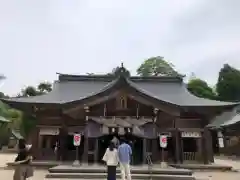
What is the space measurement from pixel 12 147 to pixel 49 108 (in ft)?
102

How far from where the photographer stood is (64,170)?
50.2ft

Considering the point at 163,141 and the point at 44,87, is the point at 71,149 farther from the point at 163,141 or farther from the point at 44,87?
the point at 44,87

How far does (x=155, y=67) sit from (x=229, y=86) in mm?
15228

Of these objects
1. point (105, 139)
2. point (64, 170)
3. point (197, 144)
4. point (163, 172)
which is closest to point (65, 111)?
point (105, 139)

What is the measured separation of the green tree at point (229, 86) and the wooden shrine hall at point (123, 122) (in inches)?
1403

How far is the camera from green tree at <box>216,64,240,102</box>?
54.6 metres

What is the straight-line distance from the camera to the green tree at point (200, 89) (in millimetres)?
52253

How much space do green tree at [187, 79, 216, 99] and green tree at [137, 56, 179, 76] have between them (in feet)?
18.1

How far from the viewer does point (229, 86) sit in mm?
54812

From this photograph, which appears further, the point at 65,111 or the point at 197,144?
the point at 197,144

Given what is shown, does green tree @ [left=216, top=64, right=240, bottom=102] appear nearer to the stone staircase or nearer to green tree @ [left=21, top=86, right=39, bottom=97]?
green tree @ [left=21, top=86, right=39, bottom=97]

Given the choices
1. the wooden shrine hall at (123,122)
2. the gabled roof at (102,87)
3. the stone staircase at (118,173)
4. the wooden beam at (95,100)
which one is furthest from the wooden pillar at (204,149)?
the wooden beam at (95,100)

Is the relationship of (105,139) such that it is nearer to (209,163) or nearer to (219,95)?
(209,163)

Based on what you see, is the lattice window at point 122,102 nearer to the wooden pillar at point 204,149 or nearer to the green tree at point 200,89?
the wooden pillar at point 204,149
